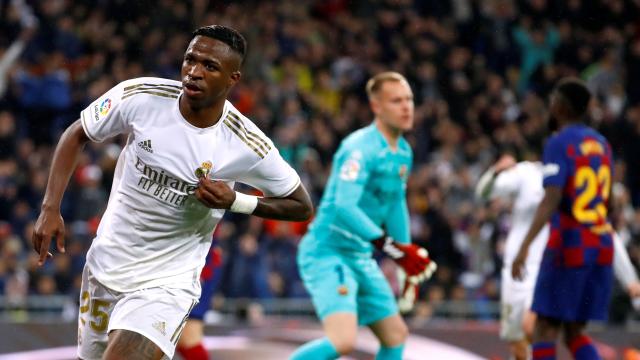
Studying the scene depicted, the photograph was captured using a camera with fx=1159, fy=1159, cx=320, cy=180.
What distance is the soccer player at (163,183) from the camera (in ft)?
17.8

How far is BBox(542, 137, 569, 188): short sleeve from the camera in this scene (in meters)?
7.52

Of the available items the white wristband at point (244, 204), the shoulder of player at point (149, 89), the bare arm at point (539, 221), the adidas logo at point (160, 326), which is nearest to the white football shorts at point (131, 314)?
the adidas logo at point (160, 326)

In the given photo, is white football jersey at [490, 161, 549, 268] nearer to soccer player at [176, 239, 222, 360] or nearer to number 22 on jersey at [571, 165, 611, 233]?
number 22 on jersey at [571, 165, 611, 233]

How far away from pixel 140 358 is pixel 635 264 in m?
9.76

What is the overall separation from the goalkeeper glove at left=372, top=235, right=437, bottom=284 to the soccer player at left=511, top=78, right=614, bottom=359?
0.79 meters

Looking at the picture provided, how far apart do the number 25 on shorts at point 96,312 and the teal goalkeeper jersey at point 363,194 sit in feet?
7.78

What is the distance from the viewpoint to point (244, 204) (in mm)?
5449

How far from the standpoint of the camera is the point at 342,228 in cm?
795

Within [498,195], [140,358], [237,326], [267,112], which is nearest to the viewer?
[140,358]

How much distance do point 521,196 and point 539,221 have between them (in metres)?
1.97

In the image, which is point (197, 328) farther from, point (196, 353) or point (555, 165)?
point (555, 165)

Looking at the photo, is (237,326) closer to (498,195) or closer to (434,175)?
(498,195)

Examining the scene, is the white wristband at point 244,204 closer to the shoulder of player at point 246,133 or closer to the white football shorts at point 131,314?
the shoulder of player at point 246,133

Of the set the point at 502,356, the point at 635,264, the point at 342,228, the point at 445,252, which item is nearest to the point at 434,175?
the point at 445,252
